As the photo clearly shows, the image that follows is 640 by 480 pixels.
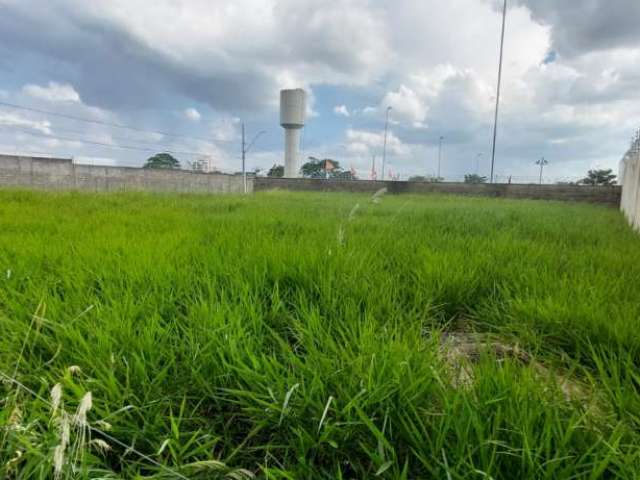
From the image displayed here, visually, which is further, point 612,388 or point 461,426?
point 612,388

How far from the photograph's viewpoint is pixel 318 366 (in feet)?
2.85

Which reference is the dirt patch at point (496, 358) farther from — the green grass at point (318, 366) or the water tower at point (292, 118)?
the water tower at point (292, 118)

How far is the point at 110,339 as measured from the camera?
0.99m

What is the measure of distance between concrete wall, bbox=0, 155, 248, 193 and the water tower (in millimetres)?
21698

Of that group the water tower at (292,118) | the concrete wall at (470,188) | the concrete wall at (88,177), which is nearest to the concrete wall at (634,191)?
the concrete wall at (470,188)

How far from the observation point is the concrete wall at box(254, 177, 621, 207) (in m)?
13.7

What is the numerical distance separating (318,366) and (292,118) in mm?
43554

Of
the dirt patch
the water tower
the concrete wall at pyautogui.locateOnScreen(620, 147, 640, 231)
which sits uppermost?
the water tower

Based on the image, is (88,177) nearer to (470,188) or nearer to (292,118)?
(470,188)

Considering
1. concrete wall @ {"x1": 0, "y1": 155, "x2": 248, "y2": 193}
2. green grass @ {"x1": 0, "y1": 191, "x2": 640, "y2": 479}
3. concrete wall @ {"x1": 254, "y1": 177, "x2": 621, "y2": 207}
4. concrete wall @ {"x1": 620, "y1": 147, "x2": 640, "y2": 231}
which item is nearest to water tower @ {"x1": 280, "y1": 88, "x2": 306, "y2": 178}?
concrete wall @ {"x1": 254, "y1": 177, "x2": 621, "y2": 207}

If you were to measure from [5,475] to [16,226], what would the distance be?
10.6 ft

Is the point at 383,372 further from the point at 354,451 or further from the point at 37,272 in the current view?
the point at 37,272

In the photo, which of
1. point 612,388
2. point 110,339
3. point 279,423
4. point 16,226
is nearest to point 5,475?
point 110,339

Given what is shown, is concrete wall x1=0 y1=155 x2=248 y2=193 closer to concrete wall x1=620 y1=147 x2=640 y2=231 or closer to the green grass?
the green grass
